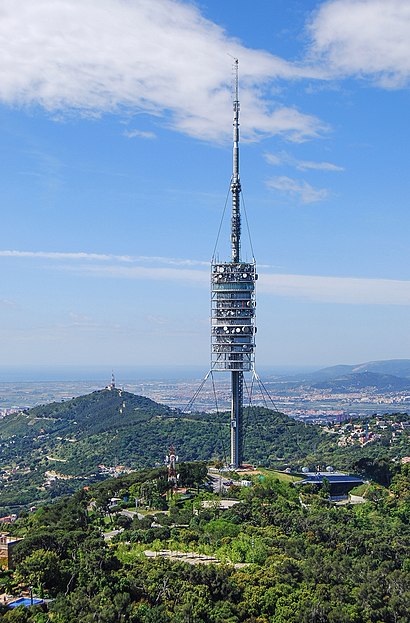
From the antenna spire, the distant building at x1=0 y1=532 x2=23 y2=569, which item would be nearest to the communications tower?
the antenna spire

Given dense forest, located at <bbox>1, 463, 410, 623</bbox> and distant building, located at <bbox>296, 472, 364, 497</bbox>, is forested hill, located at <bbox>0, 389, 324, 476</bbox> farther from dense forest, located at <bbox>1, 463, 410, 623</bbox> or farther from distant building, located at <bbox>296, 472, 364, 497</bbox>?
dense forest, located at <bbox>1, 463, 410, 623</bbox>

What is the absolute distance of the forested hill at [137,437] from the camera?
11750cm

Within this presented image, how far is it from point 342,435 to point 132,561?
70.4m

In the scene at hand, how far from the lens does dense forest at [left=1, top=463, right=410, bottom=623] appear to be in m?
40.1

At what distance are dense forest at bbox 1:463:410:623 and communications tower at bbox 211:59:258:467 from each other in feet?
47.4

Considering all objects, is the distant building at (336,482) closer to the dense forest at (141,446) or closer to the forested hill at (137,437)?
the dense forest at (141,446)

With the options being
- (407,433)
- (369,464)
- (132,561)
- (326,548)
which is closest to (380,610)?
(326,548)

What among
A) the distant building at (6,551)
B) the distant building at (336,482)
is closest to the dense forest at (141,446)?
the distant building at (336,482)

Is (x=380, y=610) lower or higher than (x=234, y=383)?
lower

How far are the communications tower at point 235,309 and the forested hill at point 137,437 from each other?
3403cm

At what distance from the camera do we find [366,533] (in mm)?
54062

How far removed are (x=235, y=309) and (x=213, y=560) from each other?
31.7 metres

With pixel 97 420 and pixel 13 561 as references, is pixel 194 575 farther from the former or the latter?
pixel 97 420

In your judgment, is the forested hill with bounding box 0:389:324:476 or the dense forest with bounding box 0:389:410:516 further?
the forested hill with bounding box 0:389:324:476
